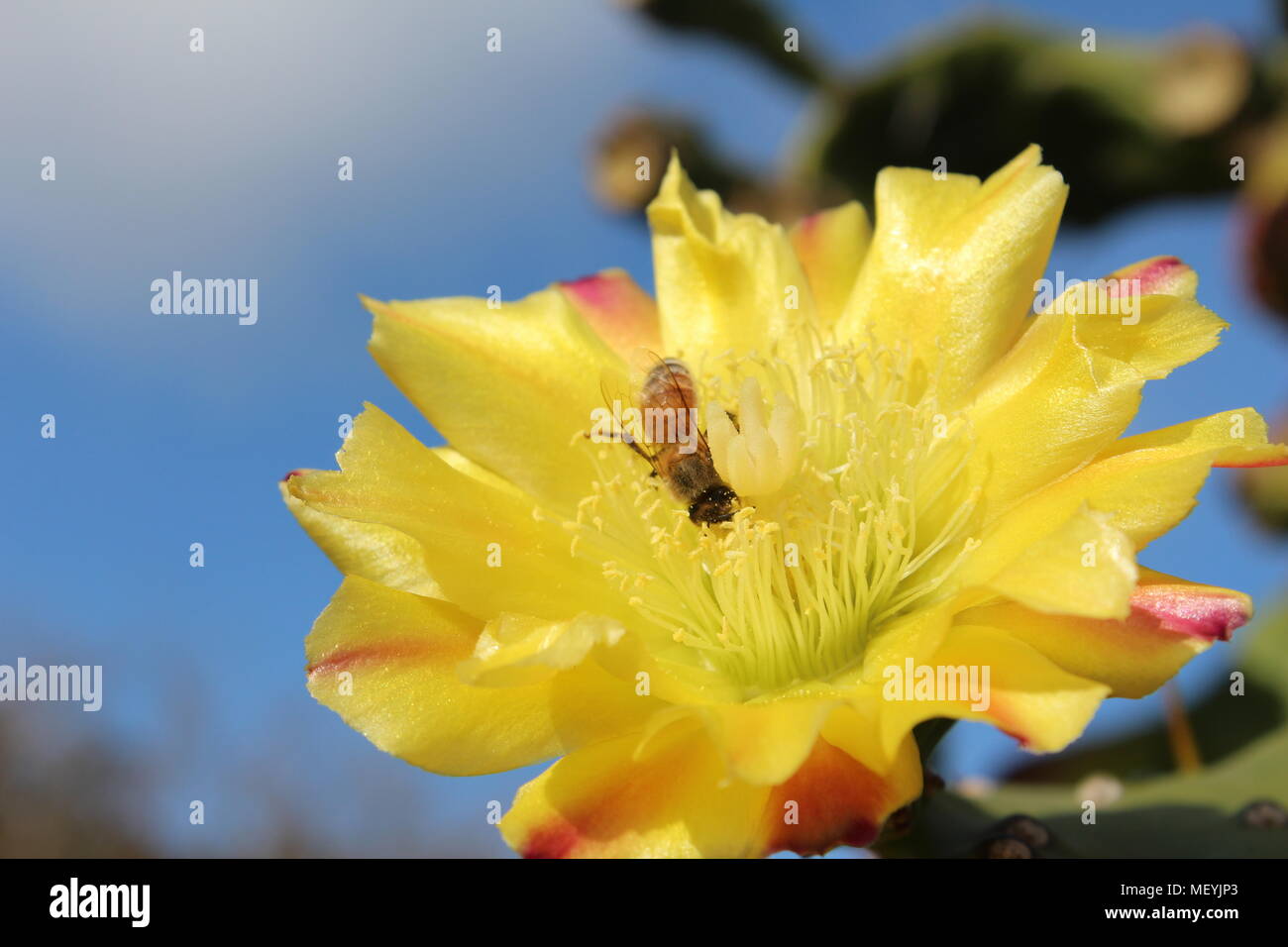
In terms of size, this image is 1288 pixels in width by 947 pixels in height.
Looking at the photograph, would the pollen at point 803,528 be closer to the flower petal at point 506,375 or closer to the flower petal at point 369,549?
the flower petal at point 506,375

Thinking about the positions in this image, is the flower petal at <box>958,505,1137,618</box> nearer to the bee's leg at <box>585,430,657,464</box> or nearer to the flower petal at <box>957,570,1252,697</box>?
the flower petal at <box>957,570,1252,697</box>

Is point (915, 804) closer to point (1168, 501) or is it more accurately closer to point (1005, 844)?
point (1005, 844)

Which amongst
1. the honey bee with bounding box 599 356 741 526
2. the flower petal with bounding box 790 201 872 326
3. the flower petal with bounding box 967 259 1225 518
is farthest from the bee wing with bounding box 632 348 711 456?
the flower petal with bounding box 967 259 1225 518

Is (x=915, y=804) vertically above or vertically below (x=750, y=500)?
below

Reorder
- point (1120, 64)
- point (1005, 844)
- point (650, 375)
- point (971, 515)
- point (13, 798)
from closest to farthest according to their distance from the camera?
point (1005, 844) → point (971, 515) → point (650, 375) → point (1120, 64) → point (13, 798)


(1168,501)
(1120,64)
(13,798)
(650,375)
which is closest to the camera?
(1168,501)

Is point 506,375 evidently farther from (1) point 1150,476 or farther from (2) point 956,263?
(1) point 1150,476

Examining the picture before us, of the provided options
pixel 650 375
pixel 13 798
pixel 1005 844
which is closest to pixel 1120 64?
pixel 650 375
